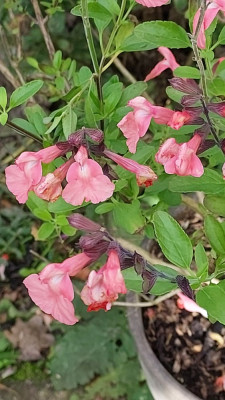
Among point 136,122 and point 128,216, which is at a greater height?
point 136,122

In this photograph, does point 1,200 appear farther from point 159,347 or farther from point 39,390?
point 159,347

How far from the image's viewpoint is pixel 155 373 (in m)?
1.27

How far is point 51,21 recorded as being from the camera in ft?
5.72

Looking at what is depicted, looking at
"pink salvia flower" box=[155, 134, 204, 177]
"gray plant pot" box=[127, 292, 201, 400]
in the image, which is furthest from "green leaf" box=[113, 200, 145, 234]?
"gray plant pot" box=[127, 292, 201, 400]

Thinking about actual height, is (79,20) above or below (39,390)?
above

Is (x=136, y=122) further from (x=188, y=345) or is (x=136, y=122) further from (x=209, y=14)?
(x=188, y=345)

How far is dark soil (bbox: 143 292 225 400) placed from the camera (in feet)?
4.27

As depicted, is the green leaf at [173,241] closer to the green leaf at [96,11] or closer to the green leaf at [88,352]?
the green leaf at [96,11]

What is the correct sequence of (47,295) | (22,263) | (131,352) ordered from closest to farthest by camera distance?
(47,295) → (131,352) → (22,263)

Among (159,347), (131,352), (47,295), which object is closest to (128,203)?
(47,295)

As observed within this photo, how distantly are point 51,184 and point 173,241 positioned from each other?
17 cm

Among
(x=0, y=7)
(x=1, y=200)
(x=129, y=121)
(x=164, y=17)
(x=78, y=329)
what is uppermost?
(x=129, y=121)

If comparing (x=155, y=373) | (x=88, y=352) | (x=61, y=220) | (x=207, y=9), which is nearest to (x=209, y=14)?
(x=207, y=9)

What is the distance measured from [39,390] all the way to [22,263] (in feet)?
1.22
